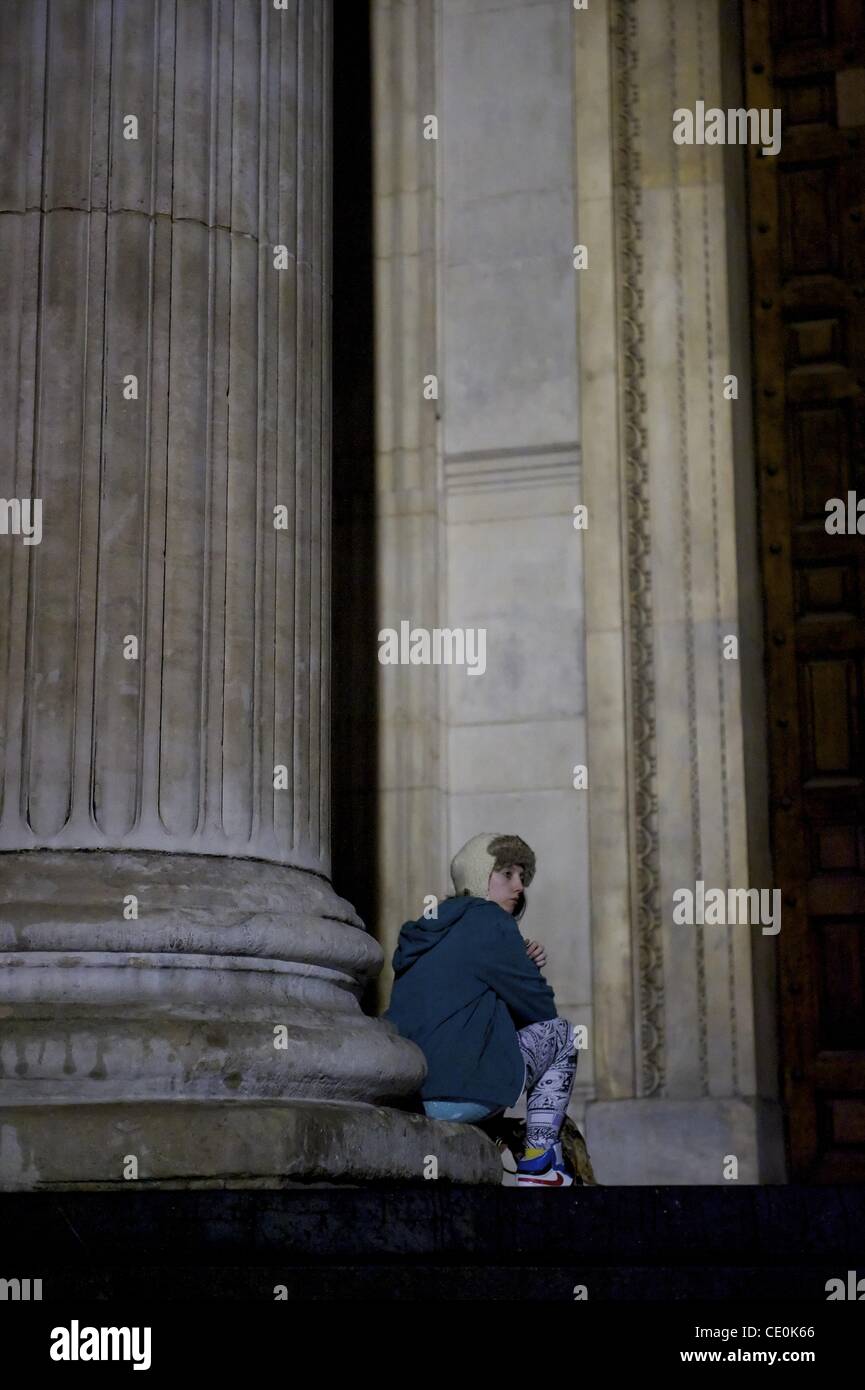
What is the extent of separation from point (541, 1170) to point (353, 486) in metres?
4.38

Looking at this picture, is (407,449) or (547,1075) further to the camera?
(407,449)

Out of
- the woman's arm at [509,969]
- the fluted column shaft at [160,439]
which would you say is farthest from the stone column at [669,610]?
the fluted column shaft at [160,439]

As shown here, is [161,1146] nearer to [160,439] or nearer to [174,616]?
[174,616]

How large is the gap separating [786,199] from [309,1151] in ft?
22.6

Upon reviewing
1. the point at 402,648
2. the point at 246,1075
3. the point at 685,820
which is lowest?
the point at 246,1075

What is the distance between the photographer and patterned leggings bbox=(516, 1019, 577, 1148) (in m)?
8.16

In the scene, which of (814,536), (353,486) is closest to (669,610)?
(814,536)

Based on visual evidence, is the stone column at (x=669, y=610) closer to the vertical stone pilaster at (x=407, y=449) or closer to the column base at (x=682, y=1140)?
the column base at (x=682, y=1140)

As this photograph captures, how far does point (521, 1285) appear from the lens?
4.93m

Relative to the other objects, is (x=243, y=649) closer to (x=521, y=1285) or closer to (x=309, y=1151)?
(x=309, y=1151)

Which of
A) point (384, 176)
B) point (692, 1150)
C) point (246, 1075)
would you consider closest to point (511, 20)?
point (384, 176)

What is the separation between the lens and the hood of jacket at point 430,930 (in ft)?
26.8

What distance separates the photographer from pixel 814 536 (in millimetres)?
10773

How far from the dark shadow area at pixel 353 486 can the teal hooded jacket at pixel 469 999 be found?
245cm
